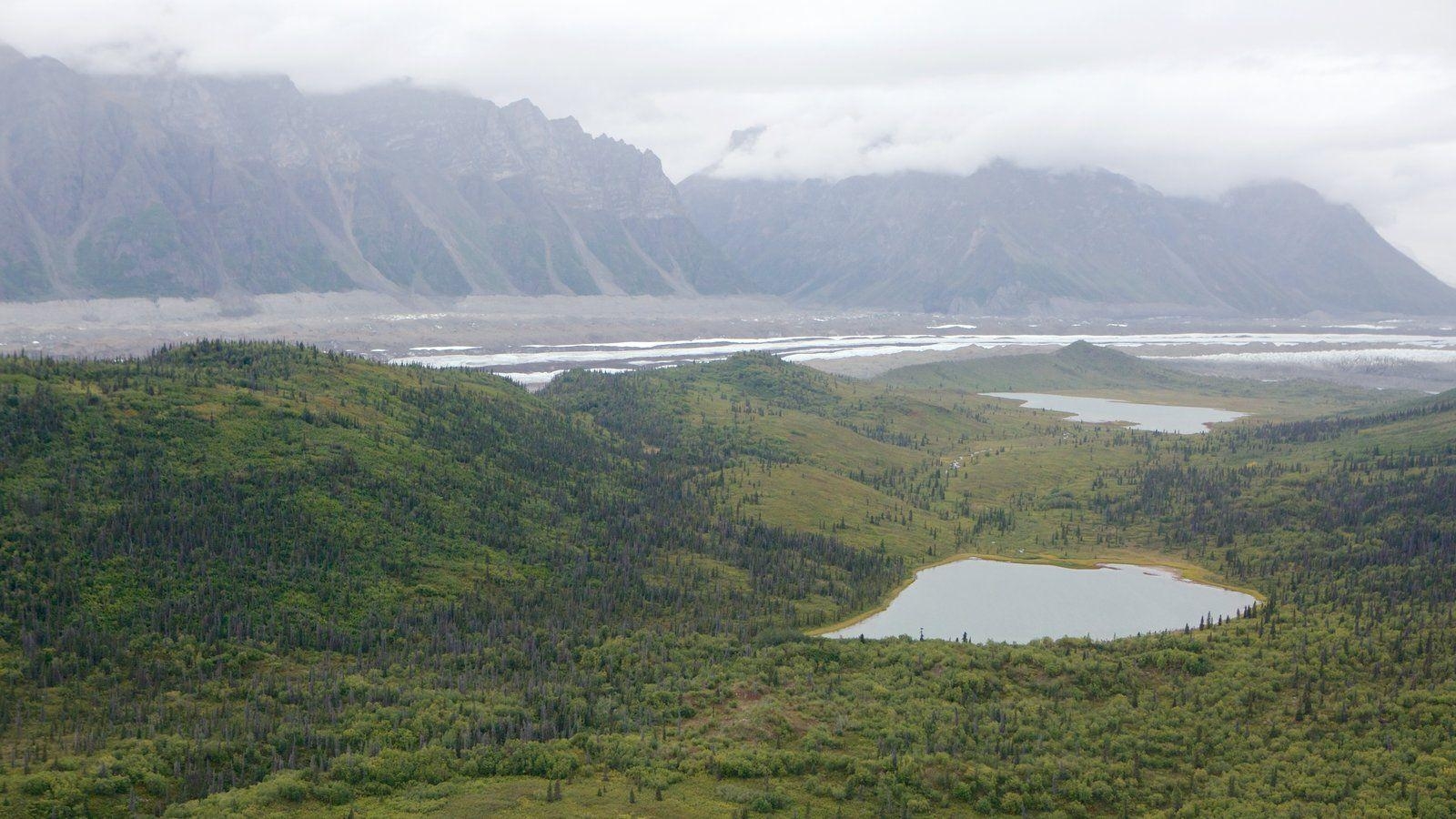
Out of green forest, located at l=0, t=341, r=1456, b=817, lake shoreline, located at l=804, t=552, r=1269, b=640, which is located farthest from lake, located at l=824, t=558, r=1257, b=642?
green forest, located at l=0, t=341, r=1456, b=817

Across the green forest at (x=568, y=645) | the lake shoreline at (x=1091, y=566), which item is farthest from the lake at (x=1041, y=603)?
the green forest at (x=568, y=645)

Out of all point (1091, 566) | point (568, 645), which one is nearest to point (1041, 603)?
point (1091, 566)

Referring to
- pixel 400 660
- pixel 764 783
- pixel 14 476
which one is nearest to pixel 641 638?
pixel 400 660

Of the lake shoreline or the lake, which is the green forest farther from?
the lake

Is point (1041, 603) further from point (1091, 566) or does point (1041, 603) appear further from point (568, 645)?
point (568, 645)

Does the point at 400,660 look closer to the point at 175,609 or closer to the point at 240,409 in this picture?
the point at 175,609

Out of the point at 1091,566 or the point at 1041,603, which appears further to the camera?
the point at 1091,566
